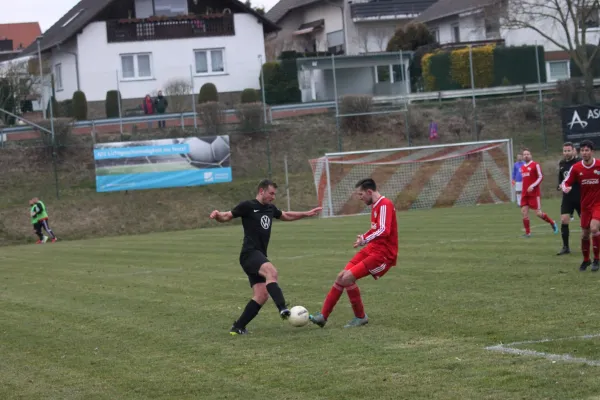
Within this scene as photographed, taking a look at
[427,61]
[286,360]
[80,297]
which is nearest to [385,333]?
[286,360]

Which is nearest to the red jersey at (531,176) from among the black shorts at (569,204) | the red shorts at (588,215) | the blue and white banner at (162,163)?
the black shorts at (569,204)

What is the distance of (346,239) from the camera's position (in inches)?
923

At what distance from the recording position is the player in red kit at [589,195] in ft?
45.2

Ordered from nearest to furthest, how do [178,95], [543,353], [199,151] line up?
[543,353], [199,151], [178,95]

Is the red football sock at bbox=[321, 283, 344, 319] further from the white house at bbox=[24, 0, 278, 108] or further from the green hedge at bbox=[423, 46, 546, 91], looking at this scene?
the green hedge at bbox=[423, 46, 546, 91]

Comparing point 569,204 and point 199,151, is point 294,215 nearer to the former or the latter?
point 569,204

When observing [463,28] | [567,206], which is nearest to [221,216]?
[567,206]

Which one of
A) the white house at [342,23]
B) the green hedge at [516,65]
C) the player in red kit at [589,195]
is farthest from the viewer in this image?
the white house at [342,23]

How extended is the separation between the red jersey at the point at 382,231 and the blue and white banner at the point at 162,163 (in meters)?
26.6

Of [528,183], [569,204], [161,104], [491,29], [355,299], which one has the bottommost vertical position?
[355,299]

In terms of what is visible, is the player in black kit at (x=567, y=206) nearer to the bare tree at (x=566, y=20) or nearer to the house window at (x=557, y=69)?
the bare tree at (x=566, y=20)

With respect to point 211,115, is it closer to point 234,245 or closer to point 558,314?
point 234,245

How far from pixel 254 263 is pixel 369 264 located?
54.1 inches

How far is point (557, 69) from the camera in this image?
54469 millimetres
